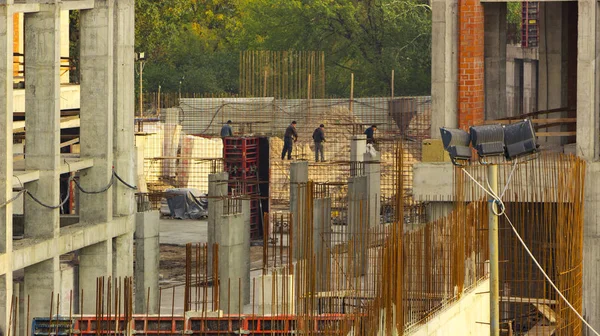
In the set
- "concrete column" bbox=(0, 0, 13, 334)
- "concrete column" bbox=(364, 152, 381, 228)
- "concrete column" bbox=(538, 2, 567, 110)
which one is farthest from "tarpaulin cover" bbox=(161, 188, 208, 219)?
"concrete column" bbox=(0, 0, 13, 334)

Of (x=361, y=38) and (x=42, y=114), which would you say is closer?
(x=42, y=114)

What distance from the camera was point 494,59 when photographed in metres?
31.6

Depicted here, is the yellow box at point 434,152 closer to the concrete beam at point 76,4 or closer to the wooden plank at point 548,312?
the wooden plank at point 548,312

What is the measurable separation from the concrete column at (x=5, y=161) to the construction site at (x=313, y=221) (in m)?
0.03

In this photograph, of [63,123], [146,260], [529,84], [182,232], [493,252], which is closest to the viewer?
[493,252]

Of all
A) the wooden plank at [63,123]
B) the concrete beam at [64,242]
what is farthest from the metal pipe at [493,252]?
the wooden plank at [63,123]

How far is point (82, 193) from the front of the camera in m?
26.5

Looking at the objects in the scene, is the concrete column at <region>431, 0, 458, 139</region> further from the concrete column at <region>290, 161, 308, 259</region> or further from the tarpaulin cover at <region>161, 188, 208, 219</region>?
the tarpaulin cover at <region>161, 188, 208, 219</region>

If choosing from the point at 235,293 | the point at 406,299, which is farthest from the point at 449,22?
the point at 406,299

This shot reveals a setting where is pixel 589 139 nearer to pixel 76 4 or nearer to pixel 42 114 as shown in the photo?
pixel 76 4

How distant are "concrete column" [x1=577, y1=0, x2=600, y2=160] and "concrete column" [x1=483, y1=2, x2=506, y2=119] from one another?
638 cm

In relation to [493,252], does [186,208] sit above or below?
below

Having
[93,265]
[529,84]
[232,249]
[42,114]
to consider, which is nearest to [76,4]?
[42,114]

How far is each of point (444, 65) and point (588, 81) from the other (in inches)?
108
